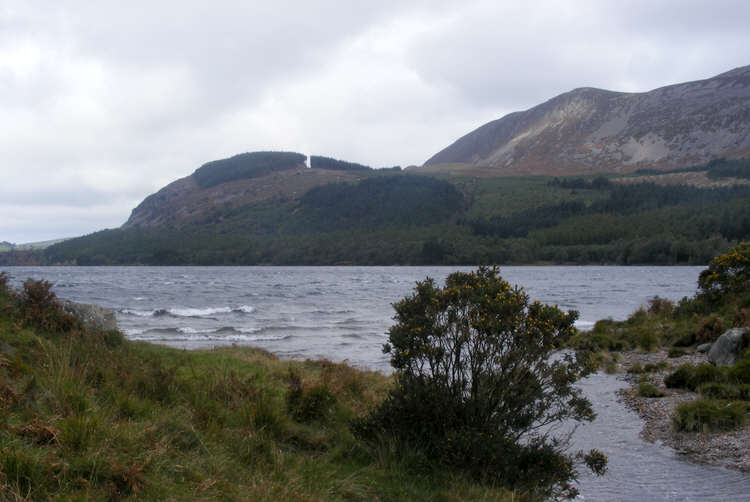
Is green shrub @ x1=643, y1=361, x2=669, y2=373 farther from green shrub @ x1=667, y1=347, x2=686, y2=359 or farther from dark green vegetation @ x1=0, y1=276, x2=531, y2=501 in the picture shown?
dark green vegetation @ x1=0, y1=276, x2=531, y2=501

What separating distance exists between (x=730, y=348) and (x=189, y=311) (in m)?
34.1

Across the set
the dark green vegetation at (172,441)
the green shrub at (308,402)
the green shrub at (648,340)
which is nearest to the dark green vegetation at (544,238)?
the green shrub at (648,340)

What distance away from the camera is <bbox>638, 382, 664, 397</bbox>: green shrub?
13586 millimetres

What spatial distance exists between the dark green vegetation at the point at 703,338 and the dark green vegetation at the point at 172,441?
3812mm

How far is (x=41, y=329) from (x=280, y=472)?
6.58 meters

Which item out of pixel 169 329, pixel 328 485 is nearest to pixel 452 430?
pixel 328 485

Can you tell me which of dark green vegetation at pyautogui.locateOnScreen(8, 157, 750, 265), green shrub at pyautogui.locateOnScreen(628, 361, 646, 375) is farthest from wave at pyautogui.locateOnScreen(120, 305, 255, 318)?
dark green vegetation at pyautogui.locateOnScreen(8, 157, 750, 265)

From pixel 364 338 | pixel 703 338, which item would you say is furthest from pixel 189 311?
pixel 703 338

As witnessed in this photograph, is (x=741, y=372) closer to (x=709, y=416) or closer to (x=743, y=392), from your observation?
(x=743, y=392)

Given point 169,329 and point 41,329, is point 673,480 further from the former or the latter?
point 169,329

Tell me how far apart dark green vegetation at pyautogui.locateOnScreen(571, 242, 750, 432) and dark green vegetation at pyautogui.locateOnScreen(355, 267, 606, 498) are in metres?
1.43

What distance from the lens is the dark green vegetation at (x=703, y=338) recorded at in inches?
427

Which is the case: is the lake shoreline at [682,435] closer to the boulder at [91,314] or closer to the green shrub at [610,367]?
the green shrub at [610,367]

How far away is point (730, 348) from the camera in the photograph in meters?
14.4
